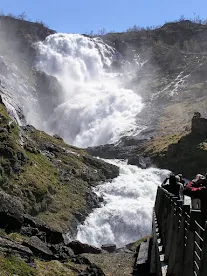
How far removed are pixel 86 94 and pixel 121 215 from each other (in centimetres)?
8714

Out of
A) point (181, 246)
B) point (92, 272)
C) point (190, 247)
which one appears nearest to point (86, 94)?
point (92, 272)

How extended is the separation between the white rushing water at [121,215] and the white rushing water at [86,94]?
45.3 m

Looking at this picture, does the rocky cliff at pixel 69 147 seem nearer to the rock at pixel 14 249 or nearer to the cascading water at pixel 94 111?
the rock at pixel 14 249

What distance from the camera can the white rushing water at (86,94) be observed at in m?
104

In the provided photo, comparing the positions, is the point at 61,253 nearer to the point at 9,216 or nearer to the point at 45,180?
the point at 9,216

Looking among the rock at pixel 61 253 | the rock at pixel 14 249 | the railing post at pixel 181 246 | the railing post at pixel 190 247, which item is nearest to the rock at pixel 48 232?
the rock at pixel 61 253

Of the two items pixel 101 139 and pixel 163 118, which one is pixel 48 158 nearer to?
pixel 101 139

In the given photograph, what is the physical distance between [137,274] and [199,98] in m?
98.0

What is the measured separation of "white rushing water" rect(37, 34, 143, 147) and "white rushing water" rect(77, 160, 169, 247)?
1785 inches

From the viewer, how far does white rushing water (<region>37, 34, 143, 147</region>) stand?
103750 millimetres

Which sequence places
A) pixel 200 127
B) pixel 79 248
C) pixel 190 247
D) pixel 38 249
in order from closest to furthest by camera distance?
pixel 190 247 → pixel 38 249 → pixel 79 248 → pixel 200 127

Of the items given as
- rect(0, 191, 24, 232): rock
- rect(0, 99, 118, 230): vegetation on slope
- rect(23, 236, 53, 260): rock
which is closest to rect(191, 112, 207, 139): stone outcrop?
rect(0, 99, 118, 230): vegetation on slope

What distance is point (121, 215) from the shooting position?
136 ft

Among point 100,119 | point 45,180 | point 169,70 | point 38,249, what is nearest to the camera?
point 38,249
